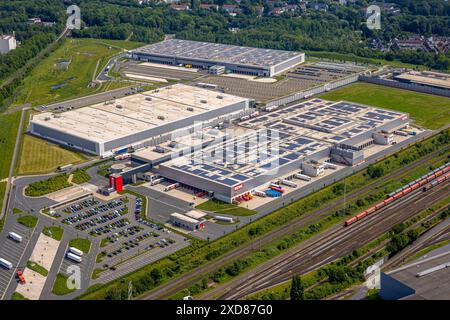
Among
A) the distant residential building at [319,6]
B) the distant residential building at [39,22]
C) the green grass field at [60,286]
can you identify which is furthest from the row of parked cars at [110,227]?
the distant residential building at [319,6]

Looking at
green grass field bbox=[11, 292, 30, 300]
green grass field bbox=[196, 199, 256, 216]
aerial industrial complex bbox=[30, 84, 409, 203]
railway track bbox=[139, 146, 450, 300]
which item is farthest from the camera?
aerial industrial complex bbox=[30, 84, 409, 203]

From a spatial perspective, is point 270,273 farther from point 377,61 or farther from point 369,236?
point 377,61

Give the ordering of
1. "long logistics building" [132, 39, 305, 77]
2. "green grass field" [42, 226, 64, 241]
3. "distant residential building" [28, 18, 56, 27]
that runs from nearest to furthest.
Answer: "green grass field" [42, 226, 64, 241], "long logistics building" [132, 39, 305, 77], "distant residential building" [28, 18, 56, 27]

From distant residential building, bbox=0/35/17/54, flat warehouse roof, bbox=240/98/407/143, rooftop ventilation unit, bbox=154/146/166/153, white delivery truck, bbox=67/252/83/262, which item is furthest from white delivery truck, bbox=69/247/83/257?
distant residential building, bbox=0/35/17/54

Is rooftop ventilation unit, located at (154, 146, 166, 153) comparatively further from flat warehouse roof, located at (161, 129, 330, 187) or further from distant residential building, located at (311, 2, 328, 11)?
distant residential building, located at (311, 2, 328, 11)

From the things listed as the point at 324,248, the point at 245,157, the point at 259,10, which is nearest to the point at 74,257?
the point at 324,248

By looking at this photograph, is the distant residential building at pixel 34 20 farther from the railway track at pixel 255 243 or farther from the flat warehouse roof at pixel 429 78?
the railway track at pixel 255 243
